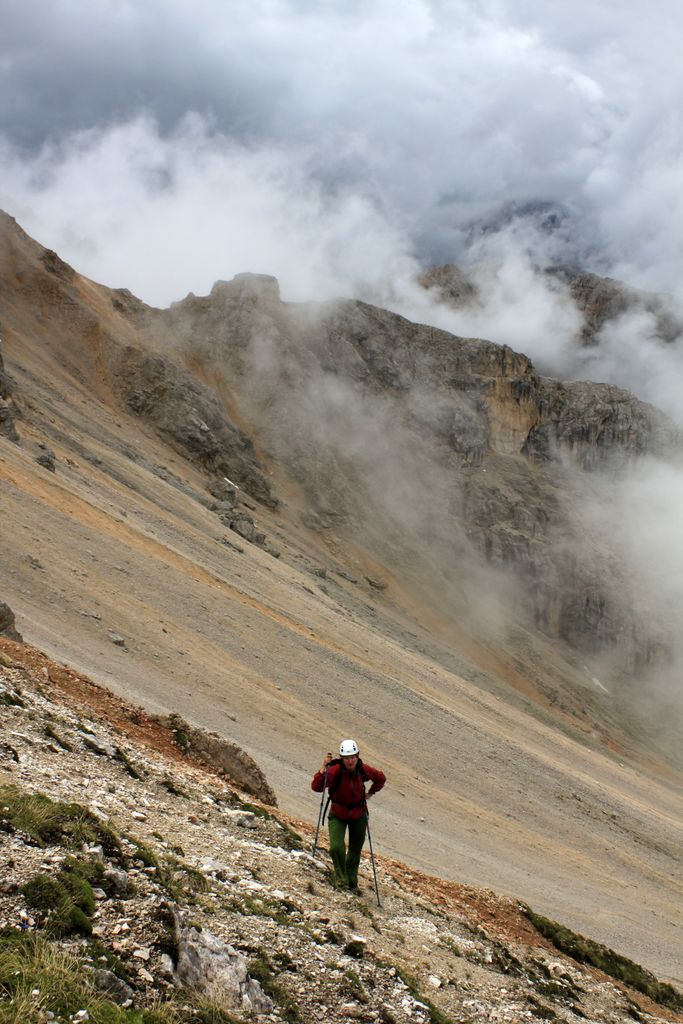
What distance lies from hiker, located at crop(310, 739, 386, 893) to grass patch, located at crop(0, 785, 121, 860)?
12.8 ft

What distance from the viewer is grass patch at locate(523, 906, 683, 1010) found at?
15406 millimetres

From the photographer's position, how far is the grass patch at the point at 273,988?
313 inches

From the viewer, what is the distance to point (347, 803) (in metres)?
12.8

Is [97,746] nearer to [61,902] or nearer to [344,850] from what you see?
[344,850]

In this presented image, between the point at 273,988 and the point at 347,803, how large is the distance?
4633 millimetres

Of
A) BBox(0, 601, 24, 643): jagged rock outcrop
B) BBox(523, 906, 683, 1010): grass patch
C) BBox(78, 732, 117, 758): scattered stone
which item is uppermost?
BBox(523, 906, 683, 1010): grass patch

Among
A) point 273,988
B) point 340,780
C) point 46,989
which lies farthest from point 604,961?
point 46,989

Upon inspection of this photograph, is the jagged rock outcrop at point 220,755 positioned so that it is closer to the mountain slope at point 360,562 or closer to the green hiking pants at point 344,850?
the mountain slope at point 360,562

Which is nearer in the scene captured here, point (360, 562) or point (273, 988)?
point (273, 988)

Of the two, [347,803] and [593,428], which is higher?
[593,428]

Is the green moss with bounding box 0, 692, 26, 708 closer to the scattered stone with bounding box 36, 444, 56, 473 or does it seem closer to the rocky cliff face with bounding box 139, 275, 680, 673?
the scattered stone with bounding box 36, 444, 56, 473

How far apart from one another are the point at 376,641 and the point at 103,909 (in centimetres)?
4483

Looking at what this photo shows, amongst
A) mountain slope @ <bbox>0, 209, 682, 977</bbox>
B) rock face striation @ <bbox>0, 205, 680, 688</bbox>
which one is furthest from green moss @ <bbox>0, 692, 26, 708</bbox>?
rock face striation @ <bbox>0, 205, 680, 688</bbox>

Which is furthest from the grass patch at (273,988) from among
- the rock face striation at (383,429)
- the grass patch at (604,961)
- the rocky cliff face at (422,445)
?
the rocky cliff face at (422,445)
